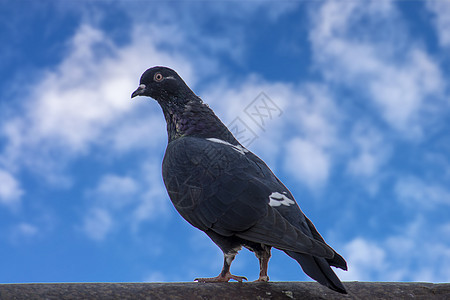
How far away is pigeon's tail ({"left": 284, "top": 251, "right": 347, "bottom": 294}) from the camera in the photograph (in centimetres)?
485

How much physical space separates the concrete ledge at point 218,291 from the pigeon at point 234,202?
0.30 metres

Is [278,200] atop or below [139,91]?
below

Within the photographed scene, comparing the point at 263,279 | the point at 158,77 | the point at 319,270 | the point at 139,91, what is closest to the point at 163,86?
the point at 158,77

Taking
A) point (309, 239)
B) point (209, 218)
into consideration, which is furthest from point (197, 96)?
point (309, 239)

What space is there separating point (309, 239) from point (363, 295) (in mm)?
1326

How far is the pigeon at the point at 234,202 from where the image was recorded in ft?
16.8

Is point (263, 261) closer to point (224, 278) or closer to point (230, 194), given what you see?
point (224, 278)

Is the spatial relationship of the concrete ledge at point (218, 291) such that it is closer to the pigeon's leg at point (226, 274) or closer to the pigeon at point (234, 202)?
the pigeon's leg at point (226, 274)

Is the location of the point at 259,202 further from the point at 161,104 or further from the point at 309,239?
the point at 161,104

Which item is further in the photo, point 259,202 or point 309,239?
point 259,202

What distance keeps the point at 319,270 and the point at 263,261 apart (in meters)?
1.07

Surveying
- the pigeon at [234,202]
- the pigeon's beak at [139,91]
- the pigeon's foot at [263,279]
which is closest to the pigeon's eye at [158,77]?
the pigeon's beak at [139,91]

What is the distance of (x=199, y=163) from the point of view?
6.00m

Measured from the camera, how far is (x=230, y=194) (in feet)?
18.6
